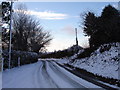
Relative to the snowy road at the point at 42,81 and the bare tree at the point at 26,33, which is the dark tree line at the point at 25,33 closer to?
the bare tree at the point at 26,33

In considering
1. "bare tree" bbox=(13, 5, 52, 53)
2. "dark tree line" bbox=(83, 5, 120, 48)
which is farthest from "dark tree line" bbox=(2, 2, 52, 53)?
"dark tree line" bbox=(83, 5, 120, 48)

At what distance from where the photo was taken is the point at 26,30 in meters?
44.6

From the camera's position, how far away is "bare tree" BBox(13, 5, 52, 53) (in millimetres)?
41031

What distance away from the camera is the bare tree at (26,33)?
135 ft

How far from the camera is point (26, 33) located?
146 feet

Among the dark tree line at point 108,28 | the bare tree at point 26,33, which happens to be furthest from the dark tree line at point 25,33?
the dark tree line at point 108,28

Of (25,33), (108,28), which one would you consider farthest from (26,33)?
(108,28)

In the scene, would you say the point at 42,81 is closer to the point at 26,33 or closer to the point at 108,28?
the point at 108,28

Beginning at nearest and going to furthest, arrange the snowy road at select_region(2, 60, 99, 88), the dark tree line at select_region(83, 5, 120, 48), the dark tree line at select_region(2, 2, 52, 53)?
the snowy road at select_region(2, 60, 99, 88), the dark tree line at select_region(83, 5, 120, 48), the dark tree line at select_region(2, 2, 52, 53)

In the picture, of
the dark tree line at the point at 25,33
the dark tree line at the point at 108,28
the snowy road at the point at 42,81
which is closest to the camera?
the snowy road at the point at 42,81

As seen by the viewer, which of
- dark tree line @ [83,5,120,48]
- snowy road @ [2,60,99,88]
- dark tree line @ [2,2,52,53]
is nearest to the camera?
snowy road @ [2,60,99,88]

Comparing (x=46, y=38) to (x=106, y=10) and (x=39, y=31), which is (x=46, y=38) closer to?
(x=39, y=31)

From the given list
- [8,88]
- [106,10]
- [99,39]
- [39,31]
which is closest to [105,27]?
[99,39]

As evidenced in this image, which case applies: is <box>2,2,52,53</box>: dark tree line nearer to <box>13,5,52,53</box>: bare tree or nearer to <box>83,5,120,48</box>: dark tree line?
<box>13,5,52,53</box>: bare tree
